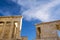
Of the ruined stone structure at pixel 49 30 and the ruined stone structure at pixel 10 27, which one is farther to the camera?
the ruined stone structure at pixel 10 27

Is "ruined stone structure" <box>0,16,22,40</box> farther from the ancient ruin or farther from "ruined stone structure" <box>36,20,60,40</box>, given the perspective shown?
"ruined stone structure" <box>36,20,60,40</box>

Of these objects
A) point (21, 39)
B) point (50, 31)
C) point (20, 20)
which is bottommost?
point (21, 39)

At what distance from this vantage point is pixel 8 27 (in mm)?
20734

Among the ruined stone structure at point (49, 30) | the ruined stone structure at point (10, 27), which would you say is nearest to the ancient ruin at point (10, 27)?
the ruined stone structure at point (10, 27)

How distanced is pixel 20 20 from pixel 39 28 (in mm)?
4392

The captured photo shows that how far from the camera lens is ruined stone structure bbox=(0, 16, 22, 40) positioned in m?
19.9

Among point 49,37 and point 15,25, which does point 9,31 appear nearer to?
point 15,25

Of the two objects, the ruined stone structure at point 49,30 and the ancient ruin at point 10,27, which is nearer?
the ruined stone structure at point 49,30

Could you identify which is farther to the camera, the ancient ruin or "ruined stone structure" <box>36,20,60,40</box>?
the ancient ruin

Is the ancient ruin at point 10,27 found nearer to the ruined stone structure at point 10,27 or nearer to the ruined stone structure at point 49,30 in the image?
the ruined stone structure at point 10,27

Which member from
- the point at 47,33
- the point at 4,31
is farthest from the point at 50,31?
the point at 4,31

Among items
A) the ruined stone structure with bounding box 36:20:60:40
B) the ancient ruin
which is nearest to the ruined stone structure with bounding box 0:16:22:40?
the ancient ruin

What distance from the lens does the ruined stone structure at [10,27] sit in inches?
785

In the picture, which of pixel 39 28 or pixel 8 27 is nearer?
pixel 8 27
